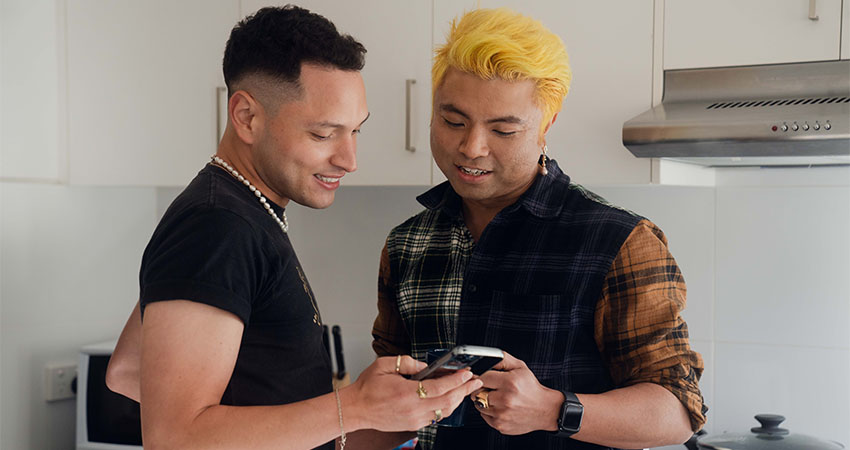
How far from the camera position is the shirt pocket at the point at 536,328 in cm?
134

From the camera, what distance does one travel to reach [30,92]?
2.23 m

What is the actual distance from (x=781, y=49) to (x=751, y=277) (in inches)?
25.2

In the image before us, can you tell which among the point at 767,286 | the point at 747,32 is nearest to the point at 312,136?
the point at 747,32

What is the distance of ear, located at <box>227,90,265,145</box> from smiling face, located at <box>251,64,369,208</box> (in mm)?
11

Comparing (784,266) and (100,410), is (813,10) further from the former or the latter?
(100,410)

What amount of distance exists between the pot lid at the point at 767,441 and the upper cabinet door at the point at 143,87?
1406 millimetres

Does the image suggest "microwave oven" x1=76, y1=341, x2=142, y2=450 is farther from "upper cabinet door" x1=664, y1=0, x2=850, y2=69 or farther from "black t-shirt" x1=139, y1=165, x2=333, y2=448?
"upper cabinet door" x1=664, y1=0, x2=850, y2=69

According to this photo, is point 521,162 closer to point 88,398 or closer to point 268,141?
point 268,141

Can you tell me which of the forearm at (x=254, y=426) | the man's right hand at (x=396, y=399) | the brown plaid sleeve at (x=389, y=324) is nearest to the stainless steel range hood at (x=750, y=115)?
the brown plaid sleeve at (x=389, y=324)

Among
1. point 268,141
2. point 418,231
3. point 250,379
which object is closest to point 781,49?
point 418,231

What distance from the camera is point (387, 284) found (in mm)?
1537

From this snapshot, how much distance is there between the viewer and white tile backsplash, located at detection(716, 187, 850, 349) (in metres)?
2.00

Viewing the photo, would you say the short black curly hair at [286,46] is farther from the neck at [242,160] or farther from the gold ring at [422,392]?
the gold ring at [422,392]

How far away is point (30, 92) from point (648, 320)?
5.70 feet
